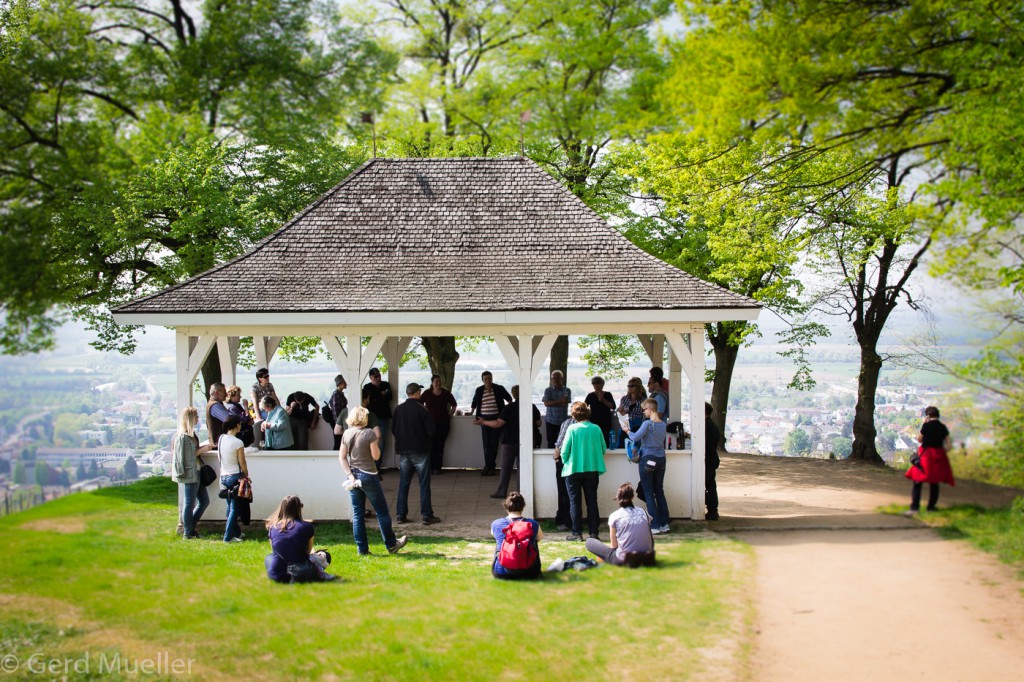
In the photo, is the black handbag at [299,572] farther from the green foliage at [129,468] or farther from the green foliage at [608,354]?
the green foliage at [608,354]

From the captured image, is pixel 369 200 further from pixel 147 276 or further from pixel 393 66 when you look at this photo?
pixel 393 66

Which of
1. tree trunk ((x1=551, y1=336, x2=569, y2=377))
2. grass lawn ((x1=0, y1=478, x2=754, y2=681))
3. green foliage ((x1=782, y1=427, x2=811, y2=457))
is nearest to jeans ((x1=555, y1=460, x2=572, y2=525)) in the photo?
grass lawn ((x1=0, y1=478, x2=754, y2=681))

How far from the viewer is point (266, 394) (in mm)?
12336

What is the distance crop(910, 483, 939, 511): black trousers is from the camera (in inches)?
400

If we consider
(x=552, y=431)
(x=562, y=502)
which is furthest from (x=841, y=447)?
(x=562, y=502)

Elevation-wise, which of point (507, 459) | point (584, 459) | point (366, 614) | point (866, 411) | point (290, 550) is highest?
point (866, 411)

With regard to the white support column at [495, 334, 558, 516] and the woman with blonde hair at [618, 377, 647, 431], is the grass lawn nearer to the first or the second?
the white support column at [495, 334, 558, 516]

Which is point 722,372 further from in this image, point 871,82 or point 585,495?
point 871,82

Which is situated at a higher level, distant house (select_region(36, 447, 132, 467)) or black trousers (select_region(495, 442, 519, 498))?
distant house (select_region(36, 447, 132, 467))

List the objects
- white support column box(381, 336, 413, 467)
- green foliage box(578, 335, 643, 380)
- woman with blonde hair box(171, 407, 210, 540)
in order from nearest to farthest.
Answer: woman with blonde hair box(171, 407, 210, 540)
white support column box(381, 336, 413, 467)
green foliage box(578, 335, 643, 380)

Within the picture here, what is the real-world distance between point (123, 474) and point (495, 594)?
15.2 ft

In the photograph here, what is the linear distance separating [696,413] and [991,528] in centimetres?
367

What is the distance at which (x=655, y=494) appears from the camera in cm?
1086

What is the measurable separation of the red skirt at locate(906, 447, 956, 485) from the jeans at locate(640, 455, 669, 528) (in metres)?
2.80
